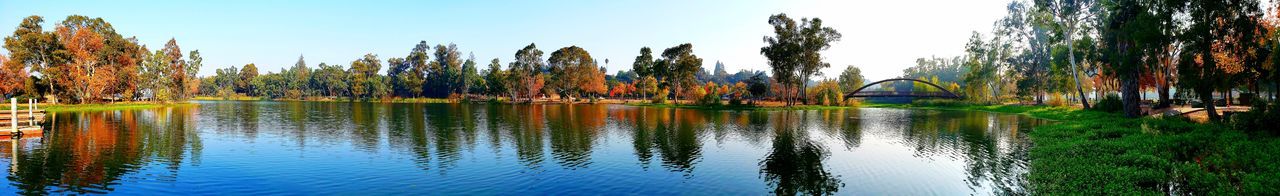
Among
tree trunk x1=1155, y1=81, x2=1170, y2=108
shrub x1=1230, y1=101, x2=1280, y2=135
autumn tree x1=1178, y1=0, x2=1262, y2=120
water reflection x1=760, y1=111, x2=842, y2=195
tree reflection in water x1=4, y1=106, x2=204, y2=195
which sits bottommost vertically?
water reflection x1=760, y1=111, x2=842, y2=195

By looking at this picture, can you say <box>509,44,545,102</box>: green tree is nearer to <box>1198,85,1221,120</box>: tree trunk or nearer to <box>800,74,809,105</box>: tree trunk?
<box>800,74,809,105</box>: tree trunk

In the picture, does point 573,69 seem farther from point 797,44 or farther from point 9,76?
point 9,76

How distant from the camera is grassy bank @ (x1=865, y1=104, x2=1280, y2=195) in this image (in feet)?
43.1

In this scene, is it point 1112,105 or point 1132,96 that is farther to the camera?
point 1112,105

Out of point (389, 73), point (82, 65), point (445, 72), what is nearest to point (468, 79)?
point (445, 72)

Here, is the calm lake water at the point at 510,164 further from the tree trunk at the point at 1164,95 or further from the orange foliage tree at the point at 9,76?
the orange foliage tree at the point at 9,76

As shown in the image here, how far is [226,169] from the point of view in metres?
17.3

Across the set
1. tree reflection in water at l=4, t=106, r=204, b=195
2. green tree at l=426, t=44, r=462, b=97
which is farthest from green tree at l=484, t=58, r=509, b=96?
tree reflection in water at l=4, t=106, r=204, b=195

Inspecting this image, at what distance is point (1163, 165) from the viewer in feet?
51.3

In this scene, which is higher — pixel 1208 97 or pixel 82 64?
pixel 82 64

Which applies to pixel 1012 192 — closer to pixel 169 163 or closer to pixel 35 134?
pixel 169 163

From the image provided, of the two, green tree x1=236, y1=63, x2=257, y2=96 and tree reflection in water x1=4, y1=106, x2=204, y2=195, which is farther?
green tree x1=236, y1=63, x2=257, y2=96

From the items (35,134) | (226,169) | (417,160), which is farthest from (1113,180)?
(35,134)

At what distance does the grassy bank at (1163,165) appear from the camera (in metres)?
13.1
